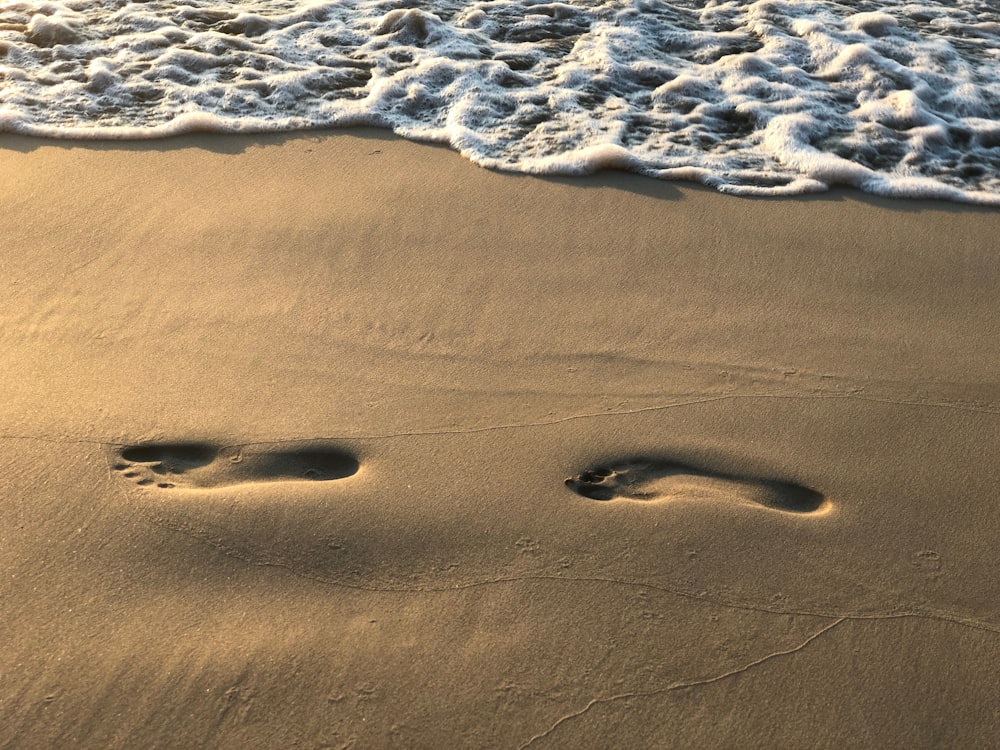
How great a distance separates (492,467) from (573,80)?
261 cm

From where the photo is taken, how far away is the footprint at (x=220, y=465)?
2.04m

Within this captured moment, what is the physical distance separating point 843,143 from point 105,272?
2878 mm

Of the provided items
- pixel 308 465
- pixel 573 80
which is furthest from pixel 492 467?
pixel 573 80

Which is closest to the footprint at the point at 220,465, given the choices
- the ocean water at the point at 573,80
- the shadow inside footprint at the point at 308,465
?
the shadow inside footprint at the point at 308,465

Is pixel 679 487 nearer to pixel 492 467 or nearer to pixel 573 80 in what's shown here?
pixel 492 467

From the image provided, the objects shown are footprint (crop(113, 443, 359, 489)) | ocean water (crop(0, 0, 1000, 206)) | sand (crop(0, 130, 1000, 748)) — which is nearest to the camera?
sand (crop(0, 130, 1000, 748))

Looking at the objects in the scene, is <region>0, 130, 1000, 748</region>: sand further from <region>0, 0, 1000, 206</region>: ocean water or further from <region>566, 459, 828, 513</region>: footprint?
<region>0, 0, 1000, 206</region>: ocean water

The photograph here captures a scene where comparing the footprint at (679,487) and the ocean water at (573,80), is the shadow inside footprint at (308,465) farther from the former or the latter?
the ocean water at (573,80)

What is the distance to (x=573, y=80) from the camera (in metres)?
4.14

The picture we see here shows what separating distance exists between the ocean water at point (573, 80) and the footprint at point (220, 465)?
1.73 metres

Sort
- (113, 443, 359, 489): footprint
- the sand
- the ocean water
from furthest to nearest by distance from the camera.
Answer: the ocean water
(113, 443, 359, 489): footprint
the sand

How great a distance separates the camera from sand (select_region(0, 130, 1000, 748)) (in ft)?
5.32

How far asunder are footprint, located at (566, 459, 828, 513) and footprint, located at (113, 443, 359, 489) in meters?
0.57

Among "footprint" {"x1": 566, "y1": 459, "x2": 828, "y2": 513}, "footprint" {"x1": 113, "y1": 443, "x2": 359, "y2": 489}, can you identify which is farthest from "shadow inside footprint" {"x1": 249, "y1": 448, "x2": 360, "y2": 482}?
"footprint" {"x1": 566, "y1": 459, "x2": 828, "y2": 513}
